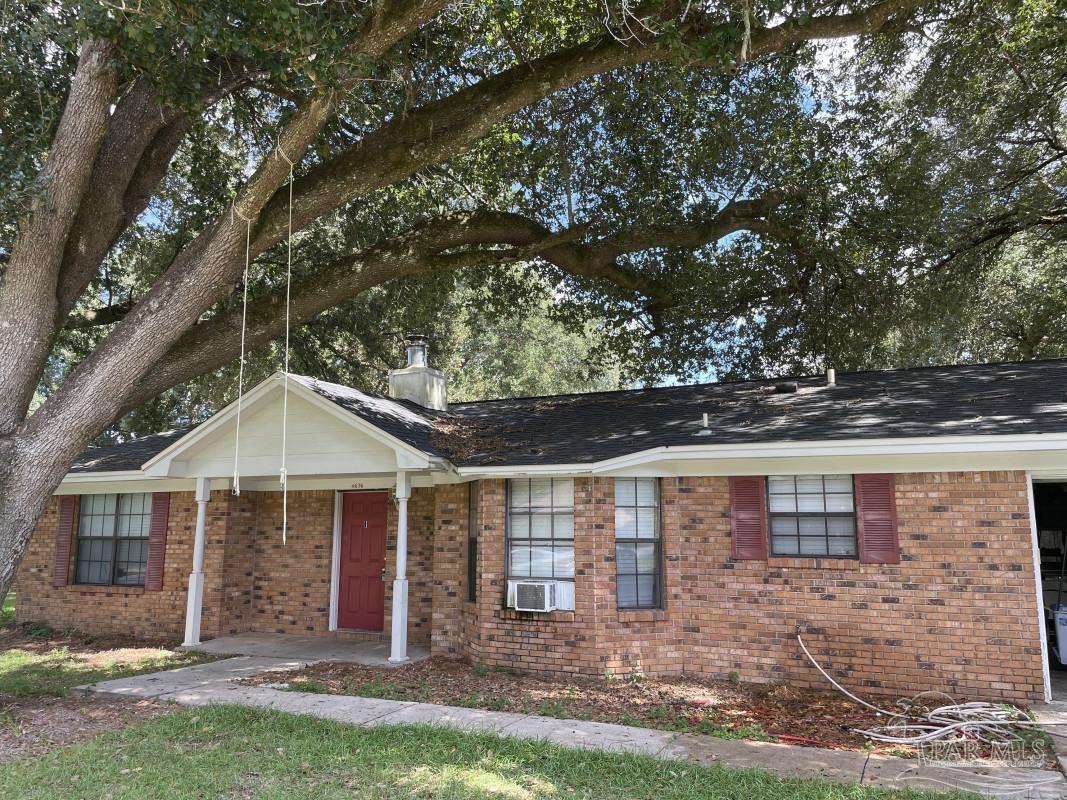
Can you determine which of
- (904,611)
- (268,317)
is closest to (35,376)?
(268,317)

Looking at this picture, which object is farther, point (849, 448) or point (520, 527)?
point (520, 527)

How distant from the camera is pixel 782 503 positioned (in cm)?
878

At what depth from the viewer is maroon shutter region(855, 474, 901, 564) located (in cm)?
813

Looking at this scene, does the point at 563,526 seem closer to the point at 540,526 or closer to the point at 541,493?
the point at 540,526

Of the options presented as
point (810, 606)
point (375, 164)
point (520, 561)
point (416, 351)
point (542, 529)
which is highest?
point (375, 164)

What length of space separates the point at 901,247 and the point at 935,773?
948 centimetres

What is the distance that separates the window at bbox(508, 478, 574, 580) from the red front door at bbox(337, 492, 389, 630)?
3.05 meters

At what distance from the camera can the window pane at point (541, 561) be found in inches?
364

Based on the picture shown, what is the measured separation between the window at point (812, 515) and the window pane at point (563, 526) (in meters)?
2.41

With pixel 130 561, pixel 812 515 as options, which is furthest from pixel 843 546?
pixel 130 561

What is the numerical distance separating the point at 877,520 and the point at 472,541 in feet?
17.0

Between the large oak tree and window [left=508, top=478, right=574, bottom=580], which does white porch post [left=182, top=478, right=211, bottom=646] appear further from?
window [left=508, top=478, right=574, bottom=580]

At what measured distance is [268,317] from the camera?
32.3 ft

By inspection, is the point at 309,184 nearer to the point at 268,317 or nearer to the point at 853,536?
the point at 268,317
